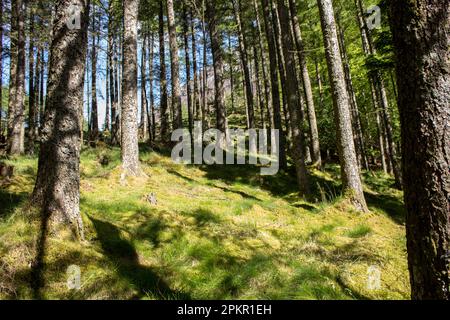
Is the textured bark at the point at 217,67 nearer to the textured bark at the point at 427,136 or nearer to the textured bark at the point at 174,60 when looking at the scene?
the textured bark at the point at 174,60

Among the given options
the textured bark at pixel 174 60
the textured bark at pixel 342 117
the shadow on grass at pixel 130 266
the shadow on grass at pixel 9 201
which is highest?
the textured bark at pixel 174 60

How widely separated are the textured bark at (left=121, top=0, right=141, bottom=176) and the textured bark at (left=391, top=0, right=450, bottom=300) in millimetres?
8399

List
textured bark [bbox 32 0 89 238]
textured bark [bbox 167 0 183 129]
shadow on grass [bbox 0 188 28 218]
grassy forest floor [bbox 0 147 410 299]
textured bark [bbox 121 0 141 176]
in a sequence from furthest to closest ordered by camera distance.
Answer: textured bark [bbox 167 0 183 129] < textured bark [bbox 121 0 141 176] < shadow on grass [bbox 0 188 28 218] < textured bark [bbox 32 0 89 238] < grassy forest floor [bbox 0 147 410 299]

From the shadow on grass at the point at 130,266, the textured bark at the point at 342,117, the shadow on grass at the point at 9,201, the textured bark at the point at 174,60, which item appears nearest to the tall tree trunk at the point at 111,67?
the textured bark at the point at 174,60

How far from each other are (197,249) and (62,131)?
2.77 metres

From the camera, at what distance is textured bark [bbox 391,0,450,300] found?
2492 millimetres

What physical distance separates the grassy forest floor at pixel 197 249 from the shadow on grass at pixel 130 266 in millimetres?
16

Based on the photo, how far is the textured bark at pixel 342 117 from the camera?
27.5 feet

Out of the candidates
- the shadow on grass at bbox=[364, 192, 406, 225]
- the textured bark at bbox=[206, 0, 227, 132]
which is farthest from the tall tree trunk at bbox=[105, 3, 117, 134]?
the shadow on grass at bbox=[364, 192, 406, 225]

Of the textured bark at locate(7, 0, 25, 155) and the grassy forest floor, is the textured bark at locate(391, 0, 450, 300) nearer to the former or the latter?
the grassy forest floor
